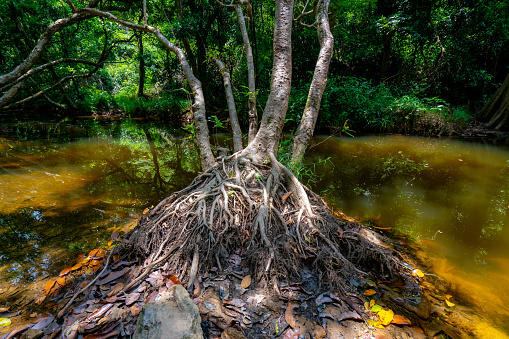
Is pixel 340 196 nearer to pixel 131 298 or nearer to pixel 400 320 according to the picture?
pixel 400 320

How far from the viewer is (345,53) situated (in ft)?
A: 44.7

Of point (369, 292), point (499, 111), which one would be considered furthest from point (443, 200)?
point (499, 111)

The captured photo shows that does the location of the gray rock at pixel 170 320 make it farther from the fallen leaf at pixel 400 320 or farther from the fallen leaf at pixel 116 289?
the fallen leaf at pixel 400 320

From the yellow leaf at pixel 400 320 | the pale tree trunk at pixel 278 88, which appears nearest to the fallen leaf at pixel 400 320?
the yellow leaf at pixel 400 320

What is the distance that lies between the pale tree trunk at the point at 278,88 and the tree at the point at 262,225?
13mm

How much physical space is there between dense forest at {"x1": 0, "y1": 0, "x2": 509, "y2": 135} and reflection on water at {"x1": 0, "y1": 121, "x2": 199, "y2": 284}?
2.86 meters

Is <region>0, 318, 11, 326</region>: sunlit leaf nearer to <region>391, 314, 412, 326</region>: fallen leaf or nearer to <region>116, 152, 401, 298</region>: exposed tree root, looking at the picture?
<region>116, 152, 401, 298</region>: exposed tree root

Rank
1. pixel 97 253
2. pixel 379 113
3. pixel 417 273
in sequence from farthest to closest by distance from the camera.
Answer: pixel 379 113 < pixel 97 253 < pixel 417 273

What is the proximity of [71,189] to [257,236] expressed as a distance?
13.6 feet

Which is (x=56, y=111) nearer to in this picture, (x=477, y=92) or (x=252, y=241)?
(x=252, y=241)

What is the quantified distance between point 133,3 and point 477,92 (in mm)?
Answer: 18455

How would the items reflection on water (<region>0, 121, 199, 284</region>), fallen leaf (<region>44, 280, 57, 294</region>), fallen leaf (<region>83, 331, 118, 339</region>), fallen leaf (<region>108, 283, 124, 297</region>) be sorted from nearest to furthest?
fallen leaf (<region>83, 331, 118, 339</region>) → fallen leaf (<region>108, 283, 124, 297</region>) → fallen leaf (<region>44, 280, 57, 294</region>) → reflection on water (<region>0, 121, 199, 284</region>)

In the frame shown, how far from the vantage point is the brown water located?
2623mm

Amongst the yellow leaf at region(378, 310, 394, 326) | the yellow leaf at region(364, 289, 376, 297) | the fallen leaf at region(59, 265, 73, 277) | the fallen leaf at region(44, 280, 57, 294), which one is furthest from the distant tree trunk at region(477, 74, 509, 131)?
the fallen leaf at region(44, 280, 57, 294)
